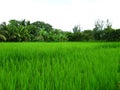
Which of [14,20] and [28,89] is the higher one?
[14,20]

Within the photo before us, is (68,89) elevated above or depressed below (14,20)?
below

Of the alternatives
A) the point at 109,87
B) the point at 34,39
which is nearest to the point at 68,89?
the point at 109,87

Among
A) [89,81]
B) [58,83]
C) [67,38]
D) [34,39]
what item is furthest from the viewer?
[67,38]

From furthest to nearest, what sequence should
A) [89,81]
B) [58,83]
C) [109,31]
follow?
[109,31] < [89,81] < [58,83]

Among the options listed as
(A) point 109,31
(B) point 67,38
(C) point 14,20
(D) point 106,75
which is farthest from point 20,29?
(D) point 106,75

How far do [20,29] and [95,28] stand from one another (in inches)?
A: 642

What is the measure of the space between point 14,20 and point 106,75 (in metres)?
21.6

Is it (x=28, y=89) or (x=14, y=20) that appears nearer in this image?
(x=28, y=89)

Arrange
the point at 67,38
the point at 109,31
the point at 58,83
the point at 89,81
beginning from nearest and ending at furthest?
the point at 58,83
the point at 89,81
the point at 109,31
the point at 67,38

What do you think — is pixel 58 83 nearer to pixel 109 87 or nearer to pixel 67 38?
pixel 109 87

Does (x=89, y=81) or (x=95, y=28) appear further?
(x=95, y=28)

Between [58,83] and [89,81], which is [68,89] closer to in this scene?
[58,83]

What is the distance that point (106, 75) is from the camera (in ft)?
5.66

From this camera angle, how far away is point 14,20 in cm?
2252
